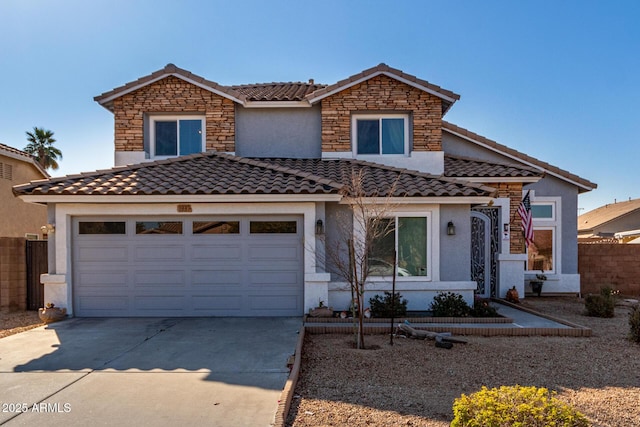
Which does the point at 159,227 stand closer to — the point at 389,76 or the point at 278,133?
the point at 278,133

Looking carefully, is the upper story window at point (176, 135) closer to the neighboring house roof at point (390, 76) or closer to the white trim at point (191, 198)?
the white trim at point (191, 198)

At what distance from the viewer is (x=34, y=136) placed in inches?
1283

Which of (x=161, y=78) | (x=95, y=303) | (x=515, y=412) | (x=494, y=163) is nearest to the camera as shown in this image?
(x=515, y=412)

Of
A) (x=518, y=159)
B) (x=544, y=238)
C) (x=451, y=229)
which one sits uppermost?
(x=518, y=159)

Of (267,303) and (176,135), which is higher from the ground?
(176,135)

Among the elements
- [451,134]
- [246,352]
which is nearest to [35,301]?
[246,352]

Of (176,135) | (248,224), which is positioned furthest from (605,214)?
(176,135)

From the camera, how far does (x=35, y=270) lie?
11.5 m

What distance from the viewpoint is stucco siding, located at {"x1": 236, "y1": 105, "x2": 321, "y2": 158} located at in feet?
42.0

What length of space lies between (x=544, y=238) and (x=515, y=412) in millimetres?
12292

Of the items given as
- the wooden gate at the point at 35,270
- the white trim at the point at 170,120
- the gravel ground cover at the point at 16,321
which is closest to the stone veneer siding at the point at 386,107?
the white trim at the point at 170,120

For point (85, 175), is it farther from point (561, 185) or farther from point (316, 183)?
point (561, 185)

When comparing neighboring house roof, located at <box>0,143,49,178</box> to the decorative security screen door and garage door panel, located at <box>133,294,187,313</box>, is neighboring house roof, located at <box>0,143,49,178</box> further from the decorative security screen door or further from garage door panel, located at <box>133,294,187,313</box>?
the decorative security screen door

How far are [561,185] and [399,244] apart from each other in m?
7.76
